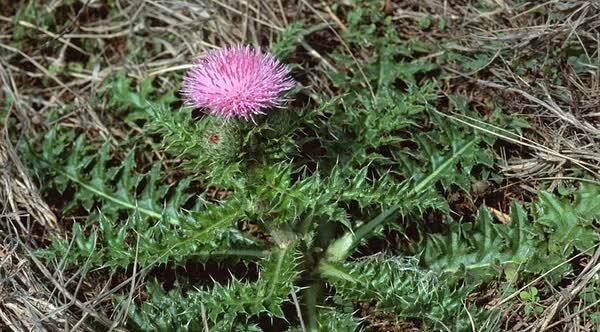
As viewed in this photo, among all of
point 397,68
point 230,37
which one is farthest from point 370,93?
point 230,37

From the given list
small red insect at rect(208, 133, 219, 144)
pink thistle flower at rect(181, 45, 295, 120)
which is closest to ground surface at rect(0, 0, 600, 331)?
small red insect at rect(208, 133, 219, 144)

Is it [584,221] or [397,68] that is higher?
[397,68]

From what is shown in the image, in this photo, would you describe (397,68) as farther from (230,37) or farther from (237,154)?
(237,154)

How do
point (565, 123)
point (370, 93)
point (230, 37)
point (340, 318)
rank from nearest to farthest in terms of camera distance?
1. point (340, 318)
2. point (565, 123)
3. point (370, 93)
4. point (230, 37)

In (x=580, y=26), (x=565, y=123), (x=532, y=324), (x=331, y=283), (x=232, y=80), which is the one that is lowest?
(x=532, y=324)

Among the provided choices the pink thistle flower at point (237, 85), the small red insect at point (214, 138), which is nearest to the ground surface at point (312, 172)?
the small red insect at point (214, 138)
